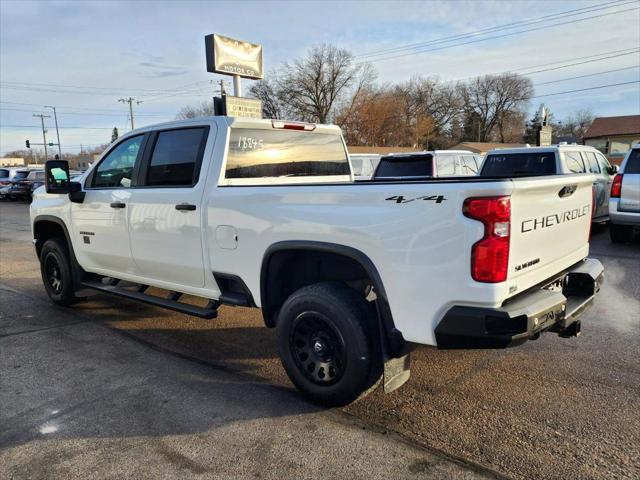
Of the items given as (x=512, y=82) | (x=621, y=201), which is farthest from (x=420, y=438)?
(x=512, y=82)

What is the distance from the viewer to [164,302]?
463cm

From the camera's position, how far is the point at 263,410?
3.45m

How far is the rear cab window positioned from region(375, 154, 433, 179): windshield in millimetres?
6995

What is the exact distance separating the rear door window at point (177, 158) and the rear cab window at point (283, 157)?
311 millimetres

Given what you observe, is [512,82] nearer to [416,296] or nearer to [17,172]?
[17,172]

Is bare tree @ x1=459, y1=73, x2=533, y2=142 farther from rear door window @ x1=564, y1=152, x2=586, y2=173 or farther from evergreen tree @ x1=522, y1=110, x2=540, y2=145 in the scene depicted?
rear door window @ x1=564, y1=152, x2=586, y2=173

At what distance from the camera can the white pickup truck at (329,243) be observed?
2711 mm

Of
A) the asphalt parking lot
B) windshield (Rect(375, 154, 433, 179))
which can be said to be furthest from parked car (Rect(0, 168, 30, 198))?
the asphalt parking lot

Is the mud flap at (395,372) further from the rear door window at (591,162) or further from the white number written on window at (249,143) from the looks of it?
the rear door window at (591,162)

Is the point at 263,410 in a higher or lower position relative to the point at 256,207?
lower

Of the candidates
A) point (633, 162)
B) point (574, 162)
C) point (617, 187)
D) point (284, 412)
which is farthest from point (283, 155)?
point (574, 162)

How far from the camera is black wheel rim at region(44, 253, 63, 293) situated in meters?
6.02

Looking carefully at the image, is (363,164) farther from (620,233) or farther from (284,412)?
(284,412)

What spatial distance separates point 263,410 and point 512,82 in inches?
3782
